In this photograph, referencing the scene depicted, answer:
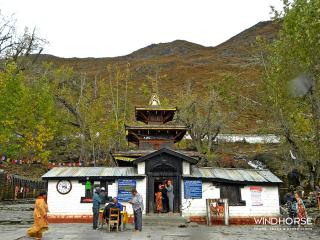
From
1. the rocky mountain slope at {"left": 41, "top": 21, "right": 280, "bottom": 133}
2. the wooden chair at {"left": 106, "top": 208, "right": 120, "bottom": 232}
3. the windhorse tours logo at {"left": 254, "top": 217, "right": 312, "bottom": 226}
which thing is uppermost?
the rocky mountain slope at {"left": 41, "top": 21, "right": 280, "bottom": 133}

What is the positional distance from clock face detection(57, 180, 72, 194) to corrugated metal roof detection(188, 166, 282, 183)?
6.95 metres

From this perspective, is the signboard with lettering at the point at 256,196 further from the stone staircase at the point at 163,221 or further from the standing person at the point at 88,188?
the standing person at the point at 88,188

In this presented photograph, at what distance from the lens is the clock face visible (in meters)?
22.7

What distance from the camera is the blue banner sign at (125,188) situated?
74.3ft

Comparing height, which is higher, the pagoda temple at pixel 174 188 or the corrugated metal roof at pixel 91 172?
the corrugated metal roof at pixel 91 172

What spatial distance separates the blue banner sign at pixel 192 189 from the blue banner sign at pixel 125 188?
291 centimetres

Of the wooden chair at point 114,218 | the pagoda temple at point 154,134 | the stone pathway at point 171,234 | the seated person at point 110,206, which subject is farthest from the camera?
the pagoda temple at point 154,134

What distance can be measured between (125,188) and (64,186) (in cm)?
341

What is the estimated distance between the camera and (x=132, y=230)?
1862 centimetres

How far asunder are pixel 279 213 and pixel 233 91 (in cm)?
1463

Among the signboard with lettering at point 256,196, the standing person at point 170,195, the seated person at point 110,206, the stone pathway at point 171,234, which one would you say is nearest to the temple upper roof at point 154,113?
the standing person at point 170,195

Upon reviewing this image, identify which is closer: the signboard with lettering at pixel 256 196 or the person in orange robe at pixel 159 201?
the signboard with lettering at pixel 256 196

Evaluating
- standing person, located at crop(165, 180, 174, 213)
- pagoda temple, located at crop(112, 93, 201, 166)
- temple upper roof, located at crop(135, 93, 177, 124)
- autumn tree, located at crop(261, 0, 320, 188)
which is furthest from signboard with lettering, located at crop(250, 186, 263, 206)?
temple upper roof, located at crop(135, 93, 177, 124)

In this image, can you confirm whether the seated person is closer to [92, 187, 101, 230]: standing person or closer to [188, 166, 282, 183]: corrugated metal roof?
[92, 187, 101, 230]: standing person
